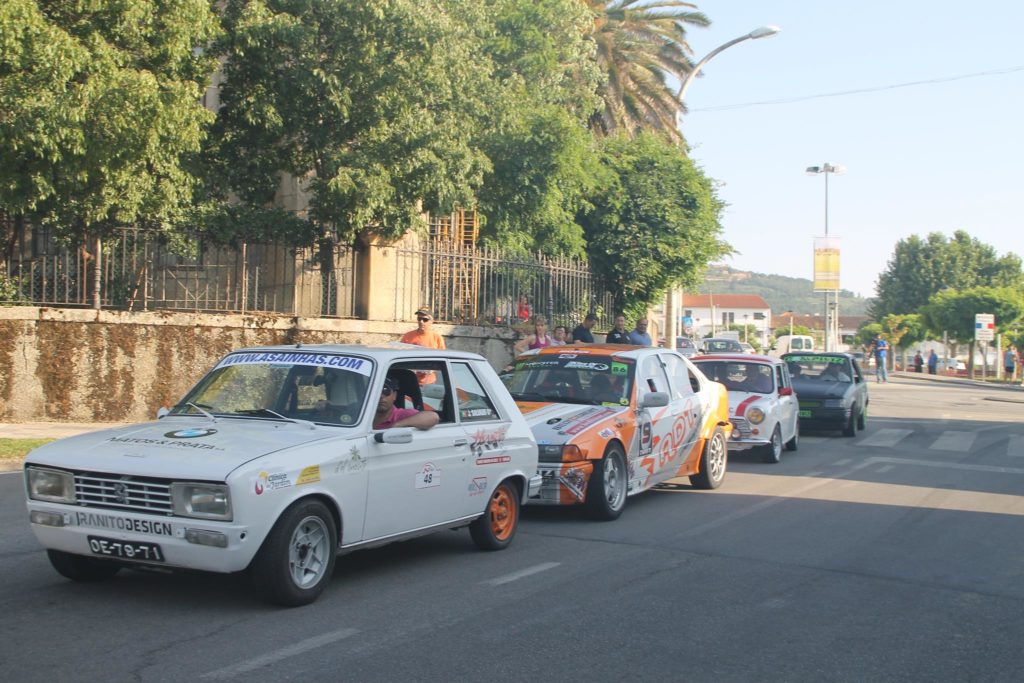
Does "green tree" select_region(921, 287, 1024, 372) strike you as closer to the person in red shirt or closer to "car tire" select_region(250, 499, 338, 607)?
the person in red shirt

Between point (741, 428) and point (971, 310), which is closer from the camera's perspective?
point (741, 428)

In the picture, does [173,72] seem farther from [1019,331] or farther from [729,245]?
[1019,331]

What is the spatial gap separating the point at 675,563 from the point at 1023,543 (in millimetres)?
3615

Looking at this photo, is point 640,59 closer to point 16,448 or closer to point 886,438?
point 886,438

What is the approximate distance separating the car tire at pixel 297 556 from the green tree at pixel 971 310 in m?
65.4

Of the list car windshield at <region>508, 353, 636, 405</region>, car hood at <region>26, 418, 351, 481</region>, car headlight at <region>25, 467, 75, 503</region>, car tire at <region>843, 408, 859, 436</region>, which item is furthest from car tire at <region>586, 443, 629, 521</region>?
car tire at <region>843, 408, 859, 436</region>

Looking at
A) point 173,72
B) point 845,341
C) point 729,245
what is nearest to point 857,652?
point 173,72

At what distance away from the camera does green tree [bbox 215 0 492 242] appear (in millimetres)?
16625

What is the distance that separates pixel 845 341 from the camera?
140m

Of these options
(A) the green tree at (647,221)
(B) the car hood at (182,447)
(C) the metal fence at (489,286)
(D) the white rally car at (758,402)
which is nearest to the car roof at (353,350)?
(B) the car hood at (182,447)

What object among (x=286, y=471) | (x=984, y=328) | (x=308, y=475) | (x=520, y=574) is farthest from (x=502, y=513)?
(x=984, y=328)

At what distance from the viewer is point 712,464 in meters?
12.6

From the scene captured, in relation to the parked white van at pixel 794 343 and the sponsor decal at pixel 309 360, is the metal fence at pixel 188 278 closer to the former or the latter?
the sponsor decal at pixel 309 360

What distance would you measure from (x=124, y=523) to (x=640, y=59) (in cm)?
2564
